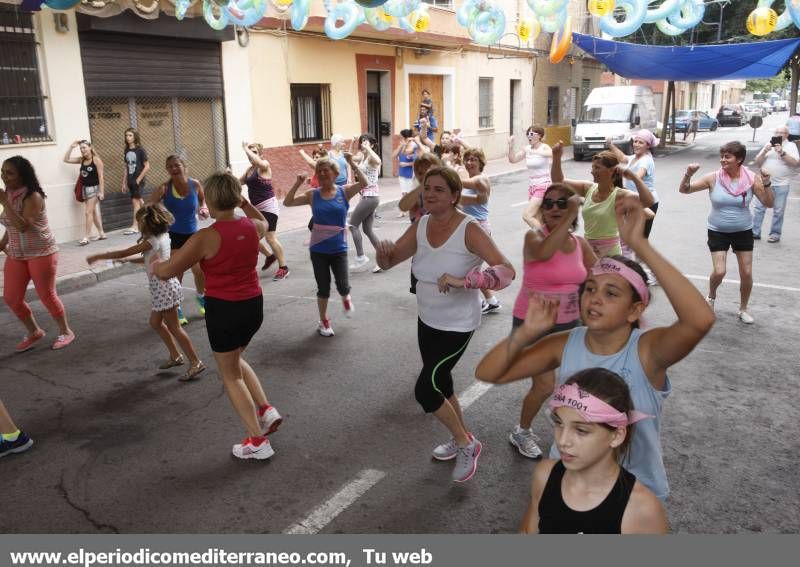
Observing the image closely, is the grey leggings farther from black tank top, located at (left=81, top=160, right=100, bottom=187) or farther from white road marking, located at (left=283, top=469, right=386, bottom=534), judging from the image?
white road marking, located at (left=283, top=469, right=386, bottom=534)

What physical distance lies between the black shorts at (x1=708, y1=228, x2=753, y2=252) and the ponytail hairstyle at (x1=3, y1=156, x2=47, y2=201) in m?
6.24

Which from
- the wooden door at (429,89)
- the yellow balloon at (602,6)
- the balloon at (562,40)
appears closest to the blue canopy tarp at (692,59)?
the wooden door at (429,89)

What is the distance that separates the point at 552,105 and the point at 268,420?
2709cm

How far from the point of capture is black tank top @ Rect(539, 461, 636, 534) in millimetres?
2008

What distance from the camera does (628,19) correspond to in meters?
9.95

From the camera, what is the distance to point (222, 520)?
363cm

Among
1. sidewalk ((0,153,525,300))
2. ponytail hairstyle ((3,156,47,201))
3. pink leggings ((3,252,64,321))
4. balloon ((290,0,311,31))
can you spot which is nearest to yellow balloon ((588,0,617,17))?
balloon ((290,0,311,31))

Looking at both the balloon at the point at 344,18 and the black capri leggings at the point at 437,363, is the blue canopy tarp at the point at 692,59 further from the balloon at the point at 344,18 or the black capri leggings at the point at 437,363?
the black capri leggings at the point at 437,363

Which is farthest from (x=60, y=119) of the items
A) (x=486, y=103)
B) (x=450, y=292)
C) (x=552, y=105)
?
(x=552, y=105)

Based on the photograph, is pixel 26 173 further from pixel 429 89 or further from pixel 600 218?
pixel 429 89

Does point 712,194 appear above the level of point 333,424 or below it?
above
